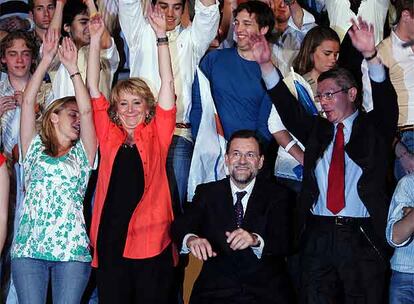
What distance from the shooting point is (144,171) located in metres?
5.46

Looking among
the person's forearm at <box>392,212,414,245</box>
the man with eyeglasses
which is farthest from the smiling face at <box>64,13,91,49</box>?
the person's forearm at <box>392,212,414,245</box>

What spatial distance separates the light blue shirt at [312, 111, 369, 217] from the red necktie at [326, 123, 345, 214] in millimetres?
21

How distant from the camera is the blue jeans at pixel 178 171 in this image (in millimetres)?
6078

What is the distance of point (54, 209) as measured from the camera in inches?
216

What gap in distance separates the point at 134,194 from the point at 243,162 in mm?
621

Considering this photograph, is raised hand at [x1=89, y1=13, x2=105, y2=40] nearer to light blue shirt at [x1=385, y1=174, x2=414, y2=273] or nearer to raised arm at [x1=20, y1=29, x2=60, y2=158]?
raised arm at [x1=20, y1=29, x2=60, y2=158]

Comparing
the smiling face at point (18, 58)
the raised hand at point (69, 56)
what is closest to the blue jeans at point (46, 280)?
the raised hand at point (69, 56)

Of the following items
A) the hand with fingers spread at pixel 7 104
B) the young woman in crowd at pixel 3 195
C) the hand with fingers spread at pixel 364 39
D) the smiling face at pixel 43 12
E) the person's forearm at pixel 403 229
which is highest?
the smiling face at pixel 43 12

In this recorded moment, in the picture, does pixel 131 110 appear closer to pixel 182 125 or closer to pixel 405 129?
pixel 182 125

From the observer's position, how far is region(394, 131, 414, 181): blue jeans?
5980mm

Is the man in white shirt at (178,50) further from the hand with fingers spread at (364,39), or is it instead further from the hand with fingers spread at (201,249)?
the hand with fingers spread at (364,39)

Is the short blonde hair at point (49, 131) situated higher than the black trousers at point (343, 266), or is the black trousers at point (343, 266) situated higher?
the short blonde hair at point (49, 131)

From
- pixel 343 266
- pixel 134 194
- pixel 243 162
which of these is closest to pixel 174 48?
pixel 243 162

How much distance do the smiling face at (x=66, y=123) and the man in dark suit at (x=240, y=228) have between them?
0.76 meters
